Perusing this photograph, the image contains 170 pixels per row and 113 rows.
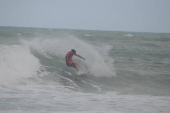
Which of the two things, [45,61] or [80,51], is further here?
[80,51]

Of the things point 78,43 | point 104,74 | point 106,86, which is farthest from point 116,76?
point 78,43

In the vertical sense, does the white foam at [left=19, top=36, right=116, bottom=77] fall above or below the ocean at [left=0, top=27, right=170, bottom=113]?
above

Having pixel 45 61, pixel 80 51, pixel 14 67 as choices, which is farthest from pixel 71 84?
pixel 80 51

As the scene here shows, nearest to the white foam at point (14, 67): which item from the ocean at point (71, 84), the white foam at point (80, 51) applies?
the ocean at point (71, 84)

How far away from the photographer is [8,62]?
9.76m

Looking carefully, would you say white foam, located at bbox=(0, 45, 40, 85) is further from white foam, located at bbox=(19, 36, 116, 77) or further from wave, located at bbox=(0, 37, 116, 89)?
white foam, located at bbox=(19, 36, 116, 77)

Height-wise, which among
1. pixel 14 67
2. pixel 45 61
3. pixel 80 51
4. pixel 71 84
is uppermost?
pixel 80 51

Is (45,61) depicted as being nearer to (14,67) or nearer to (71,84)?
(14,67)

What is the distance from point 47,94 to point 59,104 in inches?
49.4

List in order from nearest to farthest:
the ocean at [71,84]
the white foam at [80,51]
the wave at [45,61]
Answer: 1. the ocean at [71,84]
2. the wave at [45,61]
3. the white foam at [80,51]

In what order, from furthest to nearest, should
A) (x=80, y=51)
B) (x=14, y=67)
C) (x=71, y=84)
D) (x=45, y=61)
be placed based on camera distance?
(x=80, y=51), (x=45, y=61), (x=14, y=67), (x=71, y=84)

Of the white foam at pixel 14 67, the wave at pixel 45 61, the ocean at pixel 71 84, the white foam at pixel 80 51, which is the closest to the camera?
the ocean at pixel 71 84

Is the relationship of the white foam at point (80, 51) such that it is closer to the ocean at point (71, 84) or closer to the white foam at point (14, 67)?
the ocean at point (71, 84)

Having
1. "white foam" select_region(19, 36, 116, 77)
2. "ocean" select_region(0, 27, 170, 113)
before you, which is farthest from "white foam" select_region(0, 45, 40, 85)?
"white foam" select_region(19, 36, 116, 77)
